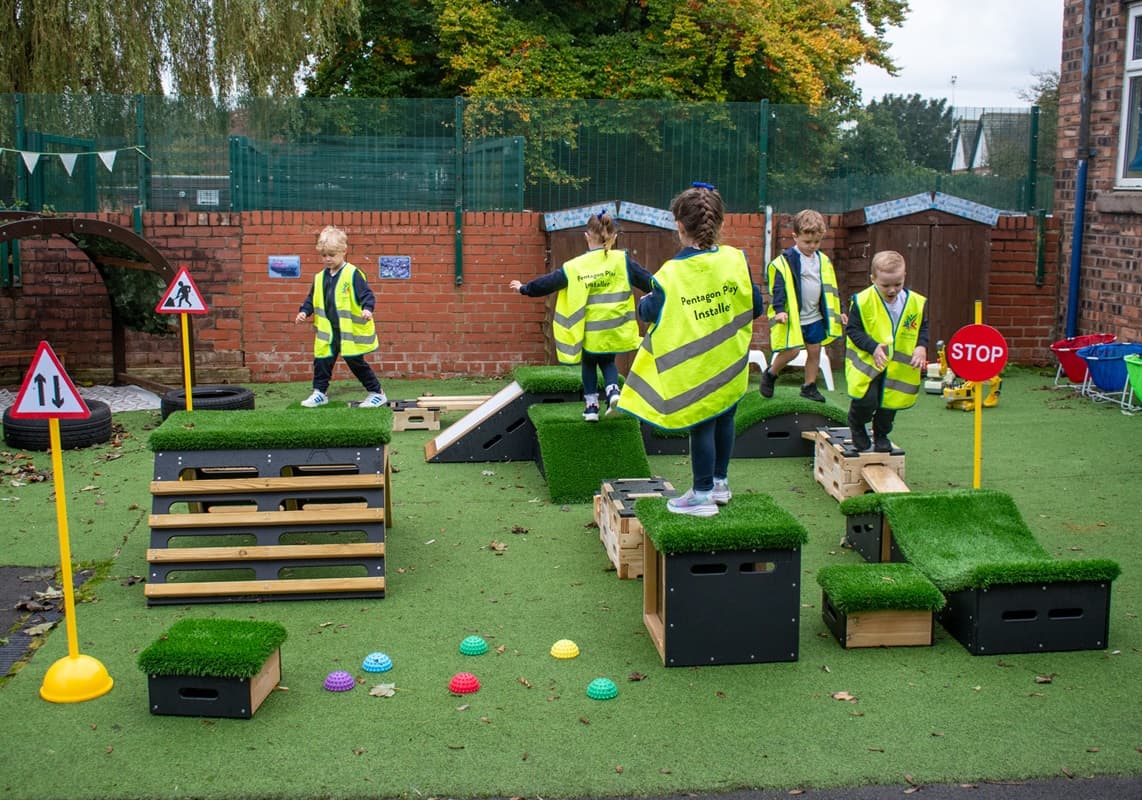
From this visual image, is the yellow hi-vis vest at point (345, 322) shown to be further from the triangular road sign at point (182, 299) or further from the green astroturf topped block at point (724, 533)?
the green astroturf topped block at point (724, 533)

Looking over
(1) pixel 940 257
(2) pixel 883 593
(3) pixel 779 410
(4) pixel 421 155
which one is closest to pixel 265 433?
(2) pixel 883 593

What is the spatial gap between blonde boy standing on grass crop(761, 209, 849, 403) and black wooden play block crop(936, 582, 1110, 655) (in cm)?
477

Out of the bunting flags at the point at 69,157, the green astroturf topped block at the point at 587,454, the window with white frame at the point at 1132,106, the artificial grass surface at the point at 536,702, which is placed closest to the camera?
the artificial grass surface at the point at 536,702

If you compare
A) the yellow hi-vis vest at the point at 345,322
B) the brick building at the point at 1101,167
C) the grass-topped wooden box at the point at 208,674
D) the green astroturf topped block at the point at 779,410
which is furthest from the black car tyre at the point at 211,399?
the brick building at the point at 1101,167

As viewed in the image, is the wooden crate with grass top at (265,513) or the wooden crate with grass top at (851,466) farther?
→ the wooden crate with grass top at (851,466)

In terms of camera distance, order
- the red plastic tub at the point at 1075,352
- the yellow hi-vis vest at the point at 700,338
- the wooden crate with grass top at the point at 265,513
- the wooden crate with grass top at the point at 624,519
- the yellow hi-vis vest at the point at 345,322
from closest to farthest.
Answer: the yellow hi-vis vest at the point at 700,338, the wooden crate with grass top at the point at 265,513, the wooden crate with grass top at the point at 624,519, the yellow hi-vis vest at the point at 345,322, the red plastic tub at the point at 1075,352

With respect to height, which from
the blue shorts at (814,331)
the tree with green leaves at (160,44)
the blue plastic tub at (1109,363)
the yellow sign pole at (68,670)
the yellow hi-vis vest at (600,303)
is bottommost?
the yellow sign pole at (68,670)

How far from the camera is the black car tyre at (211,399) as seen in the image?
10.6 metres

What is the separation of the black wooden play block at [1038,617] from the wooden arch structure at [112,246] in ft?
22.9

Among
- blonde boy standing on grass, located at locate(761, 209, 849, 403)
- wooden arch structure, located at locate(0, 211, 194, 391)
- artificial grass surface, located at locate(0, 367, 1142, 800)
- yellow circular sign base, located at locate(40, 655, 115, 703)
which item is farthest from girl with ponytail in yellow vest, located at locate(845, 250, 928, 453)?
wooden arch structure, located at locate(0, 211, 194, 391)

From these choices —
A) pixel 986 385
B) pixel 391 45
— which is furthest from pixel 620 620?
pixel 391 45

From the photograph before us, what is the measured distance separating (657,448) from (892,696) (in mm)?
5007

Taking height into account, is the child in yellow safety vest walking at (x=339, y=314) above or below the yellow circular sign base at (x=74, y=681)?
above

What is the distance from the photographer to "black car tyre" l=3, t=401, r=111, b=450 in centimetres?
998
